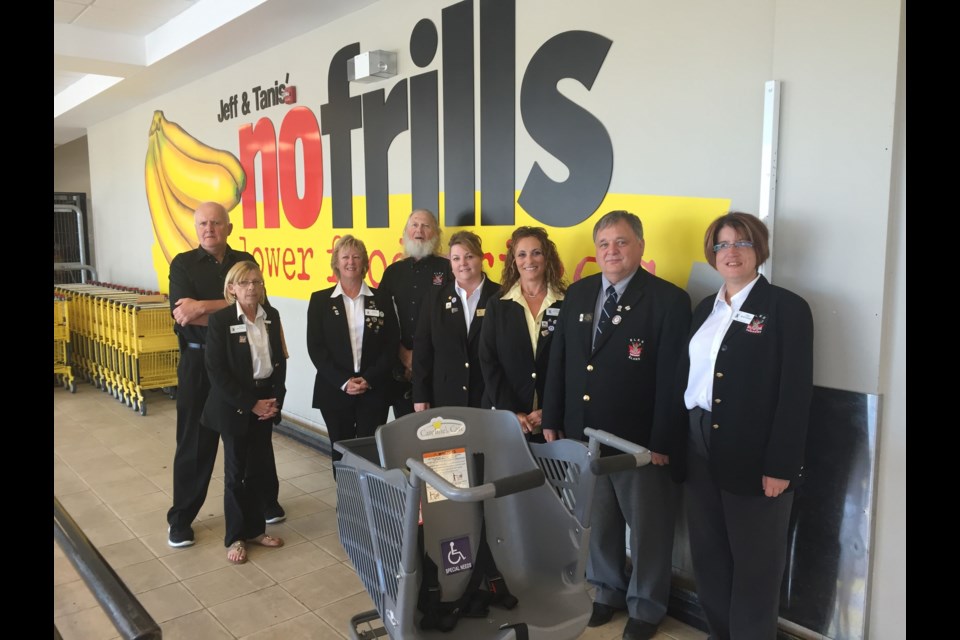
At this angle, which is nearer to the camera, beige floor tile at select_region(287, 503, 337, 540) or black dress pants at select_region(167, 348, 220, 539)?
black dress pants at select_region(167, 348, 220, 539)

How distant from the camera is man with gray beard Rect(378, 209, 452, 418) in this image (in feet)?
13.0

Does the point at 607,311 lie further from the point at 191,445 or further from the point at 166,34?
the point at 166,34

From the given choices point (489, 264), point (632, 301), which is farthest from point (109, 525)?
point (632, 301)

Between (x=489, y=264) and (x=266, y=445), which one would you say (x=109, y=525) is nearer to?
(x=266, y=445)

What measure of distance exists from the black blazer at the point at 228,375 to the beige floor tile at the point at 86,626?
3.15 ft

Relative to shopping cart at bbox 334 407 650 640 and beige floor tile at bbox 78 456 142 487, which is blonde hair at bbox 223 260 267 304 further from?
beige floor tile at bbox 78 456 142 487

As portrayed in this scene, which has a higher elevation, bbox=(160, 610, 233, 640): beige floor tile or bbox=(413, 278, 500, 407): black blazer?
bbox=(413, 278, 500, 407): black blazer

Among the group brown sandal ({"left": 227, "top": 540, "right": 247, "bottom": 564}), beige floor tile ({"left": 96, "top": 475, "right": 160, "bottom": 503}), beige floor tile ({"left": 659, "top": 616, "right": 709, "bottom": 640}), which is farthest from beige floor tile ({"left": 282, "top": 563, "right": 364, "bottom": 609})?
beige floor tile ({"left": 96, "top": 475, "right": 160, "bottom": 503})

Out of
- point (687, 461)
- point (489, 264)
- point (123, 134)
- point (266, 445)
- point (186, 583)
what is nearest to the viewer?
point (687, 461)

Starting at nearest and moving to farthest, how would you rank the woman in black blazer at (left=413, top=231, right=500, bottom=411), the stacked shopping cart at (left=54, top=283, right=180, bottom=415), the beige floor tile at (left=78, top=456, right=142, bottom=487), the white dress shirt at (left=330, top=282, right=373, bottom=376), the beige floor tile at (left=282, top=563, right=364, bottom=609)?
the beige floor tile at (left=282, top=563, right=364, bottom=609) < the woman in black blazer at (left=413, top=231, right=500, bottom=411) < the white dress shirt at (left=330, top=282, right=373, bottom=376) < the beige floor tile at (left=78, top=456, right=142, bottom=487) < the stacked shopping cart at (left=54, top=283, right=180, bottom=415)

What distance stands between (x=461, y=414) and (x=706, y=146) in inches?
61.3

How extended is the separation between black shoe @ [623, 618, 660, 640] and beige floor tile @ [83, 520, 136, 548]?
9.14 feet

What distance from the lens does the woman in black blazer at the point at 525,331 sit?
124 inches

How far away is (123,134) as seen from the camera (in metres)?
9.16
